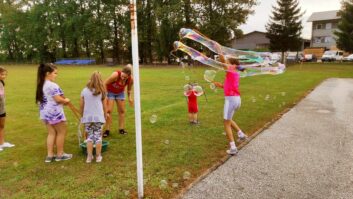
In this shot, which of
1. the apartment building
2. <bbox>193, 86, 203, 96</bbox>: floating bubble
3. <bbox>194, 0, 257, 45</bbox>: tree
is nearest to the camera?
<bbox>193, 86, 203, 96</bbox>: floating bubble

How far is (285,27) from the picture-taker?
46000mm

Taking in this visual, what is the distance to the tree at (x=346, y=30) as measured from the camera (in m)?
43.5

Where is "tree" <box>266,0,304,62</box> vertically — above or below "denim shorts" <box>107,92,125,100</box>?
above

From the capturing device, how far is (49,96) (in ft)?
17.2

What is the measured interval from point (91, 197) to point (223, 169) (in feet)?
7.00

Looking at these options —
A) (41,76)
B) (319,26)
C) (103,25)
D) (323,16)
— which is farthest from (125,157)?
(323,16)

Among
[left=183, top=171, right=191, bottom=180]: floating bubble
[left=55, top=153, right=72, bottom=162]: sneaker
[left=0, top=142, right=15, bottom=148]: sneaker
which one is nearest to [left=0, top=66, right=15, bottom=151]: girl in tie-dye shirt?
[left=0, top=142, right=15, bottom=148]: sneaker

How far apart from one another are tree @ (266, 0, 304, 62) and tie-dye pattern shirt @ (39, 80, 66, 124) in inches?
1753

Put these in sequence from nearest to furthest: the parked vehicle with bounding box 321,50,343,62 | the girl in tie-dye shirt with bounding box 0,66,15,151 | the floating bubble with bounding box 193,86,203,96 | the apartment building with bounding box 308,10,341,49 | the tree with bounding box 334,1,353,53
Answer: the girl in tie-dye shirt with bounding box 0,66,15,151, the floating bubble with bounding box 193,86,203,96, the tree with bounding box 334,1,353,53, the parked vehicle with bounding box 321,50,343,62, the apartment building with bounding box 308,10,341,49

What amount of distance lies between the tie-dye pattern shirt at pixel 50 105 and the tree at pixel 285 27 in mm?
44530

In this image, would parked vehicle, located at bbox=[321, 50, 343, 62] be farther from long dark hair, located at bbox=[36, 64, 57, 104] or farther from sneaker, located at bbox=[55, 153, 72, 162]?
long dark hair, located at bbox=[36, 64, 57, 104]

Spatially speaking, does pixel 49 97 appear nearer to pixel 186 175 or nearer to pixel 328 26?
pixel 186 175

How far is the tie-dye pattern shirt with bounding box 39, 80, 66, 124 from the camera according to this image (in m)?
5.23

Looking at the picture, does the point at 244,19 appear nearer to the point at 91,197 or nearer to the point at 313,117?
the point at 313,117
